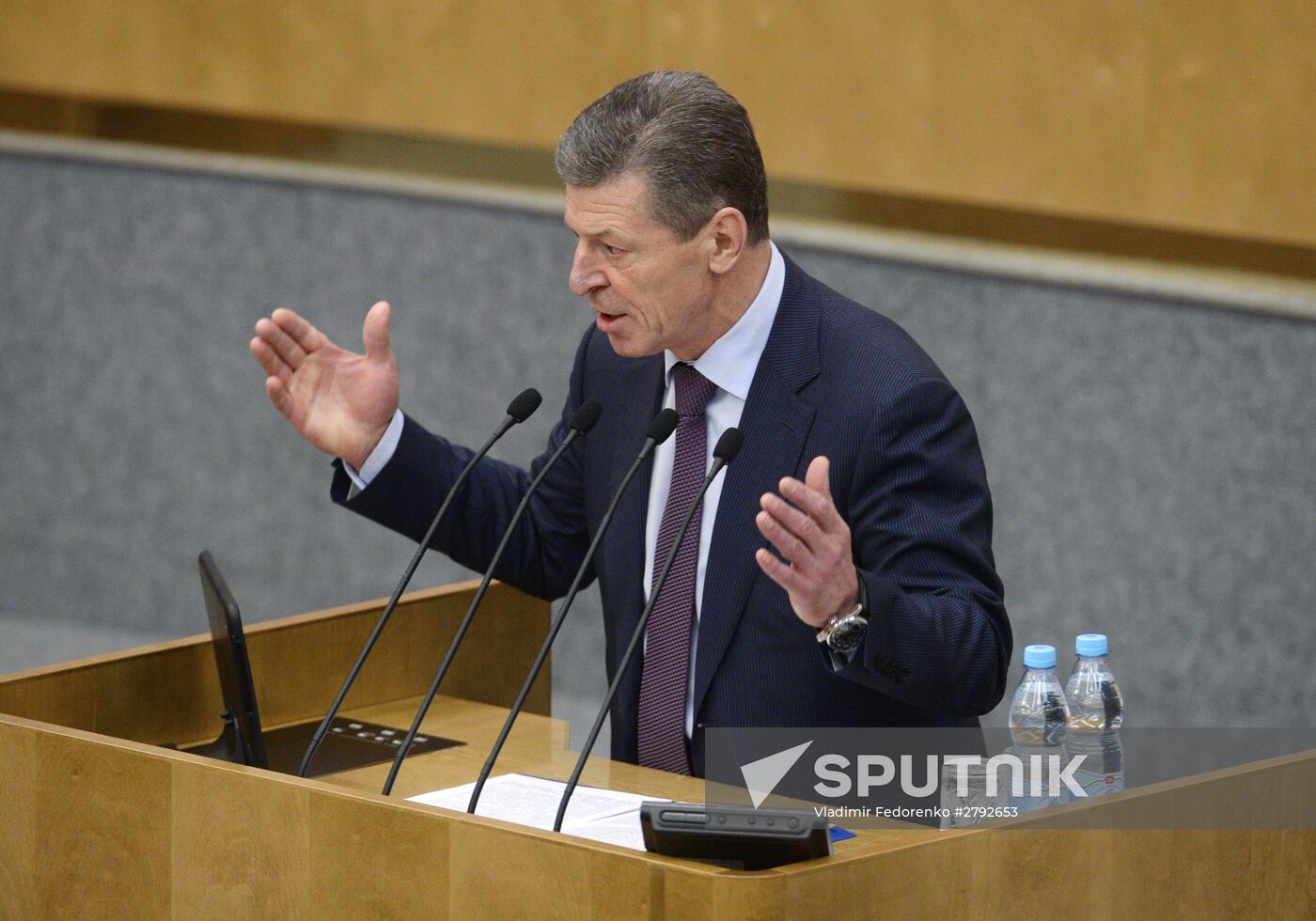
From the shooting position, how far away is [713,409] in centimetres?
234

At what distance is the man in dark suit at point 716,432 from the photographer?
2168mm

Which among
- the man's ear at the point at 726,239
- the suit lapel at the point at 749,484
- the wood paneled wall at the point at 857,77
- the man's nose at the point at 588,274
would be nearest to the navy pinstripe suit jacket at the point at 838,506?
the suit lapel at the point at 749,484

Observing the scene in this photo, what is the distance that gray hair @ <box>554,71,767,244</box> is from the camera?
2.22 meters

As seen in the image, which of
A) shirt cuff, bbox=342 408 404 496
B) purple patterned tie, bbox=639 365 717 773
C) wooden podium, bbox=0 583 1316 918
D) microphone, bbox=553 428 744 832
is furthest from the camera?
shirt cuff, bbox=342 408 404 496

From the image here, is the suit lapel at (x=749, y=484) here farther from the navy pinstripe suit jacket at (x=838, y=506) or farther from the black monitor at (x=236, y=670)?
the black monitor at (x=236, y=670)

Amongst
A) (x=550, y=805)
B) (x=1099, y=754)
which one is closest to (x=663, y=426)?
(x=550, y=805)

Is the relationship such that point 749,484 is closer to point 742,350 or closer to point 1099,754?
point 742,350

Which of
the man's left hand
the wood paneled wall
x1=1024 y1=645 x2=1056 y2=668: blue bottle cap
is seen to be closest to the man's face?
the man's left hand

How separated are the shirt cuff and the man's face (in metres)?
0.33

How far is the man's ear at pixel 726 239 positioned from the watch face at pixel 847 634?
564mm

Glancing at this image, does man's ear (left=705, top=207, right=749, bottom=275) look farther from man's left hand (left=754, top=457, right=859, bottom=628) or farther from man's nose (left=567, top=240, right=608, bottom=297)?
man's left hand (left=754, top=457, right=859, bottom=628)

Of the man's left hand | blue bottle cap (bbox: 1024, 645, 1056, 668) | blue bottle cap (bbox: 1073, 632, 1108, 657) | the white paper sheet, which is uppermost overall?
the man's left hand

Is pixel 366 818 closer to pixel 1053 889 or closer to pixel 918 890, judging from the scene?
pixel 918 890

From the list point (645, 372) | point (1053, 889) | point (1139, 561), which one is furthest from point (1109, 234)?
point (1053, 889)
